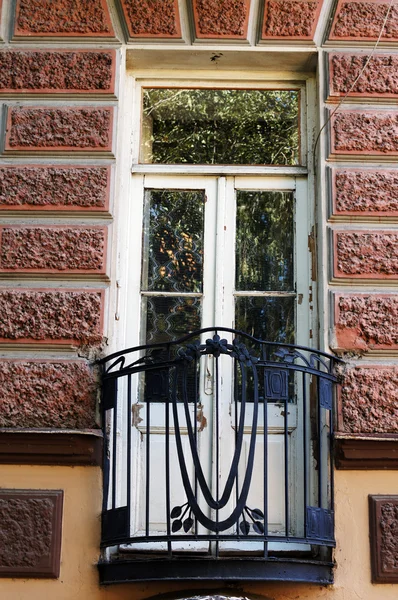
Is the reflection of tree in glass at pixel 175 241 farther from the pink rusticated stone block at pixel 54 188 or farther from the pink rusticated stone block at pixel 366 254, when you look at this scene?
the pink rusticated stone block at pixel 366 254

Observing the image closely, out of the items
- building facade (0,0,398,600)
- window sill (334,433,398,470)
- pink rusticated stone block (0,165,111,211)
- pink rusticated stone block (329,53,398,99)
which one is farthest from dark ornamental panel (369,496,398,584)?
pink rusticated stone block (329,53,398,99)

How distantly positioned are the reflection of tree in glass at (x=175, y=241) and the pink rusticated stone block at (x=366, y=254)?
767 mm

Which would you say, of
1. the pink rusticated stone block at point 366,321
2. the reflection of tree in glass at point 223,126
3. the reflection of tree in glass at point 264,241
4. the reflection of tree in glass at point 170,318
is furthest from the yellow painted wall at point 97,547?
the reflection of tree in glass at point 223,126

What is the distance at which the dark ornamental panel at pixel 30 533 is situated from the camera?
4.26 m

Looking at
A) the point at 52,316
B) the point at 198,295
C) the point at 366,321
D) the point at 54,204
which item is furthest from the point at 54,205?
the point at 366,321

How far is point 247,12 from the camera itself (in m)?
5.09

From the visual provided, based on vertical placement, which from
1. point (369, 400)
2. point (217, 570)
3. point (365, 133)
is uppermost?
point (365, 133)

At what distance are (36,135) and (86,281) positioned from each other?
90 centimetres

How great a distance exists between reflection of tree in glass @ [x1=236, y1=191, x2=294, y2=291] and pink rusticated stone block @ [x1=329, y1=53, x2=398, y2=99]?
663mm

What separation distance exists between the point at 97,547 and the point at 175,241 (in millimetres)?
1697

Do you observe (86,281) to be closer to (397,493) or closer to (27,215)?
(27,215)

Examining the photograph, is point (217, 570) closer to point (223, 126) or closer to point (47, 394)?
point (47, 394)

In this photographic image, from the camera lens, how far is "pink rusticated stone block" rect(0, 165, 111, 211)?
15.8ft

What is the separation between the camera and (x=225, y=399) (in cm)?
466
